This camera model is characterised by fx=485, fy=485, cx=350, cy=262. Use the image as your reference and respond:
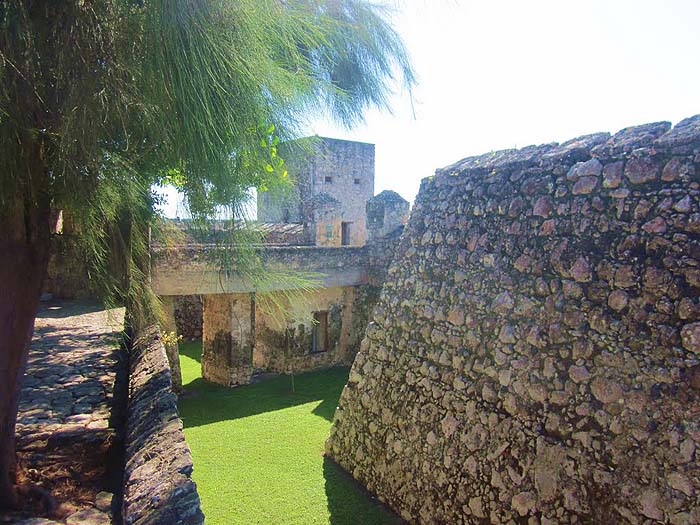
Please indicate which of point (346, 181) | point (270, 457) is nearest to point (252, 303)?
point (270, 457)

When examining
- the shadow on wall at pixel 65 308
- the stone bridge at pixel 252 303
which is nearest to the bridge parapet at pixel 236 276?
the stone bridge at pixel 252 303

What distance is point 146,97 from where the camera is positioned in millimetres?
2318

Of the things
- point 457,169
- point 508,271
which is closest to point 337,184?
point 457,169

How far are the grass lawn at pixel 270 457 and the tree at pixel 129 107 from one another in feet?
9.90

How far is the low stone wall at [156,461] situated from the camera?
2221mm

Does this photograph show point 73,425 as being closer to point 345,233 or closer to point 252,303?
point 252,303

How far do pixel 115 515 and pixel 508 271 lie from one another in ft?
10.3

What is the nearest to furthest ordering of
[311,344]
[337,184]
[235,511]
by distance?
1. [235,511]
2. [311,344]
3. [337,184]

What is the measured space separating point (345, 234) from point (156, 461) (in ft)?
46.9

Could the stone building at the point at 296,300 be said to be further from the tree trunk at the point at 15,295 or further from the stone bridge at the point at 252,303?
the tree trunk at the point at 15,295

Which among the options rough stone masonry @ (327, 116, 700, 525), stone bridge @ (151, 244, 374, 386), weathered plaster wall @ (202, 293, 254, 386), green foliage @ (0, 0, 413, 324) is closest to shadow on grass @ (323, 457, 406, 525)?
rough stone masonry @ (327, 116, 700, 525)

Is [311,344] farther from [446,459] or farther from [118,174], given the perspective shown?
[118,174]

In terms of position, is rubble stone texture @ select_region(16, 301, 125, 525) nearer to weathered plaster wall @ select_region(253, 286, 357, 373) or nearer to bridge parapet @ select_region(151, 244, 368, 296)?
bridge parapet @ select_region(151, 244, 368, 296)

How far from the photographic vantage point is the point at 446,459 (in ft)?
13.7
